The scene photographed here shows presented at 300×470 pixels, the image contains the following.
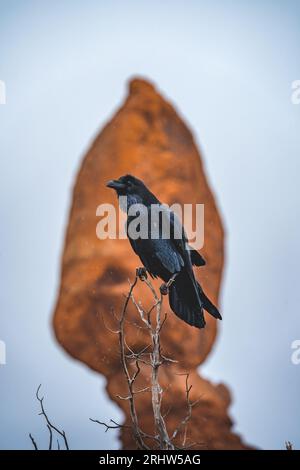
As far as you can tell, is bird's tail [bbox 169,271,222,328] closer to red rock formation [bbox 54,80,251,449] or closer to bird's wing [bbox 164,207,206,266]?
bird's wing [bbox 164,207,206,266]

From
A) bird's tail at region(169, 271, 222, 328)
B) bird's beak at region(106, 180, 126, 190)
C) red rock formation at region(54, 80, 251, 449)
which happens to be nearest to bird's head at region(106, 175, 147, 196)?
bird's beak at region(106, 180, 126, 190)

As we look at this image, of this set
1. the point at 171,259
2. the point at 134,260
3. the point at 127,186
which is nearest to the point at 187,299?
the point at 171,259

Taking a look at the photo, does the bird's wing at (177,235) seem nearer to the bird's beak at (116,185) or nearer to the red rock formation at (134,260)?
the bird's beak at (116,185)

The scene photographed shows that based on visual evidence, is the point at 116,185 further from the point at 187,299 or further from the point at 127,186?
the point at 187,299

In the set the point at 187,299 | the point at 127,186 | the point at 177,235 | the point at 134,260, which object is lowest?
the point at 187,299

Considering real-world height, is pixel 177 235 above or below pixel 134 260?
above
